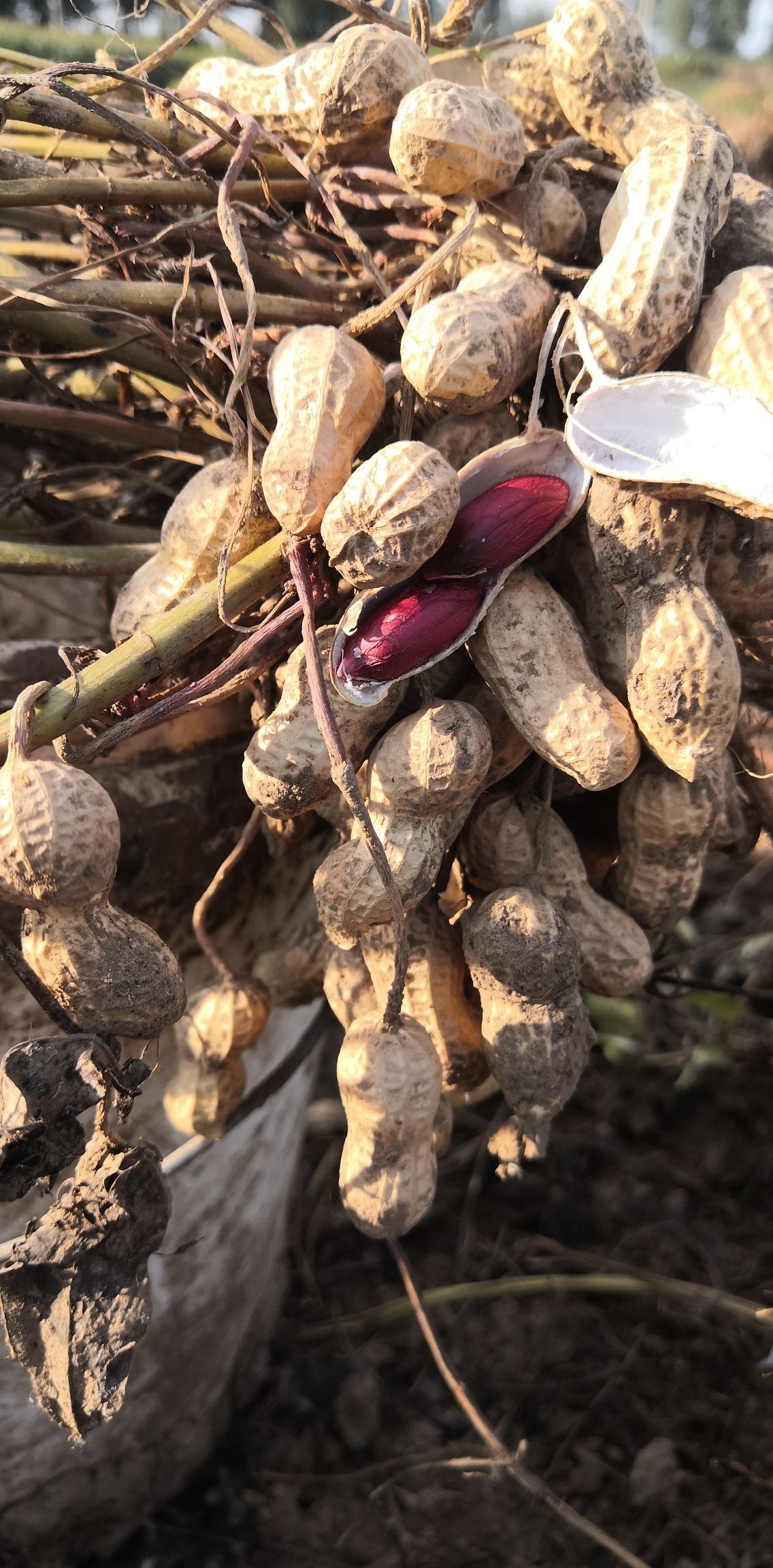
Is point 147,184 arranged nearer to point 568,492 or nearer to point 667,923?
point 568,492

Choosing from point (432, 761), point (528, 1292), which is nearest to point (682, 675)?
point (432, 761)

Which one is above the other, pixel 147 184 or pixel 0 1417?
pixel 147 184

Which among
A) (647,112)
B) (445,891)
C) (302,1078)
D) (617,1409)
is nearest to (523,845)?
(445,891)

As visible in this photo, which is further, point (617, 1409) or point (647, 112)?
point (617, 1409)

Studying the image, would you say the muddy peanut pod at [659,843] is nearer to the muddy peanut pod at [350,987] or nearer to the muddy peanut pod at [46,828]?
the muddy peanut pod at [350,987]

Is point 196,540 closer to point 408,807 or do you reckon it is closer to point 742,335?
point 408,807

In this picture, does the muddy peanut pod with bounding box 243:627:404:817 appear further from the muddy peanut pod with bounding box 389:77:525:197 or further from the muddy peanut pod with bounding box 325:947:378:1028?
the muddy peanut pod with bounding box 389:77:525:197

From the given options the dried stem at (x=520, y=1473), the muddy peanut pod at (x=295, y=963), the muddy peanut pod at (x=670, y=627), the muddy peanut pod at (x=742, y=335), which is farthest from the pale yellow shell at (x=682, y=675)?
the dried stem at (x=520, y=1473)
